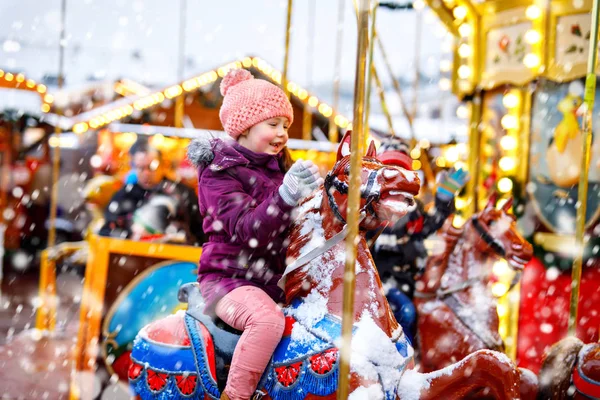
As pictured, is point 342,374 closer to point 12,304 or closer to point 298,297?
point 298,297

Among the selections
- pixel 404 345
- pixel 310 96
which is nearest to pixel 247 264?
pixel 404 345

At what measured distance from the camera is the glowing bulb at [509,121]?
498 cm

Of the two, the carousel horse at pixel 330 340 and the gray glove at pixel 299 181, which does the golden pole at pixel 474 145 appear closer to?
the carousel horse at pixel 330 340

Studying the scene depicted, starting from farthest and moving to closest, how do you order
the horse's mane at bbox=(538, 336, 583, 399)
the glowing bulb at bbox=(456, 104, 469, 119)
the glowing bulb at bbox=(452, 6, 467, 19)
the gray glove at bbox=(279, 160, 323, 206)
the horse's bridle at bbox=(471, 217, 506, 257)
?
the glowing bulb at bbox=(456, 104, 469, 119) < the glowing bulb at bbox=(452, 6, 467, 19) < the horse's bridle at bbox=(471, 217, 506, 257) < the horse's mane at bbox=(538, 336, 583, 399) < the gray glove at bbox=(279, 160, 323, 206)

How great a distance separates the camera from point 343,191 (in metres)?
1.97

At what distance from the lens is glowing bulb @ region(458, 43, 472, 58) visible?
17.8 ft

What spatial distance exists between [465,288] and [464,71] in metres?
2.86

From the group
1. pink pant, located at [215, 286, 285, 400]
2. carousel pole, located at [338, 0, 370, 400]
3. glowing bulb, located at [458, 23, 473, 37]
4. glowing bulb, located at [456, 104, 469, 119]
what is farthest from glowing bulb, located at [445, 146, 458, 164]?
carousel pole, located at [338, 0, 370, 400]

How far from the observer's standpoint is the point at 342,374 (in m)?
1.64

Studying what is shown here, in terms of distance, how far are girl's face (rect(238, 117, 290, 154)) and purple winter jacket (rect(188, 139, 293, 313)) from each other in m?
0.04

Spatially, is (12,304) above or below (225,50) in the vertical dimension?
below

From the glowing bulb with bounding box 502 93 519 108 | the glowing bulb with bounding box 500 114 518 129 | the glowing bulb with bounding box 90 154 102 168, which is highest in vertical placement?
the glowing bulb with bounding box 502 93 519 108

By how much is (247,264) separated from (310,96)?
26.8ft

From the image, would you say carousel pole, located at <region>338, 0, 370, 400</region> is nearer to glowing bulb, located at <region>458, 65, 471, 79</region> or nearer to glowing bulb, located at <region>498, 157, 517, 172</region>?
glowing bulb, located at <region>498, 157, 517, 172</region>
